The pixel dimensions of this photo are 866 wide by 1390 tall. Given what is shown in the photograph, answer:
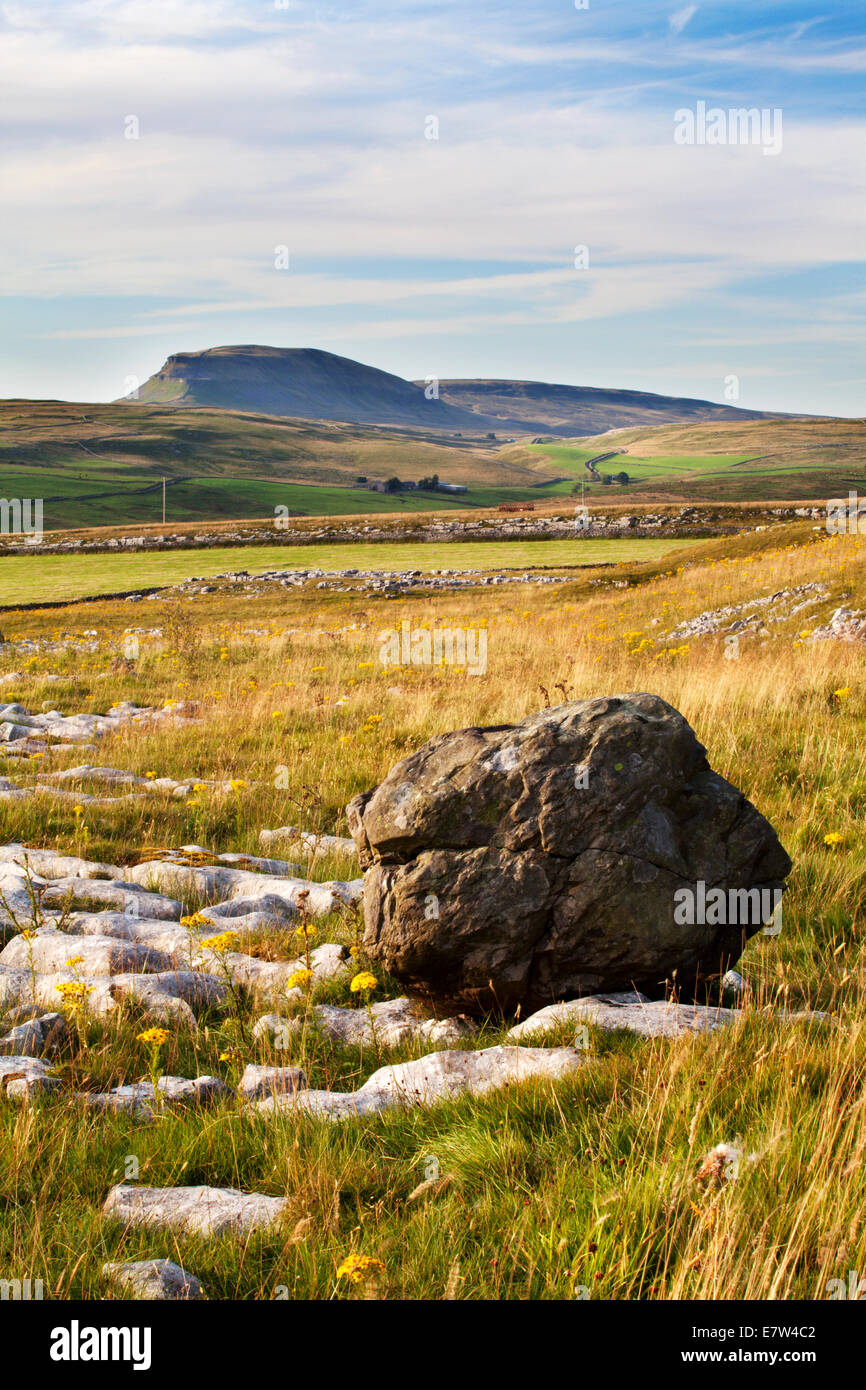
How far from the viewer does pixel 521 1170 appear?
311cm

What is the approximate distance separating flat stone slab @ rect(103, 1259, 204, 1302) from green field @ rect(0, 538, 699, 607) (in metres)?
41.1

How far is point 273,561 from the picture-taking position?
5550 cm

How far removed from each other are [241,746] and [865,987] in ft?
28.1

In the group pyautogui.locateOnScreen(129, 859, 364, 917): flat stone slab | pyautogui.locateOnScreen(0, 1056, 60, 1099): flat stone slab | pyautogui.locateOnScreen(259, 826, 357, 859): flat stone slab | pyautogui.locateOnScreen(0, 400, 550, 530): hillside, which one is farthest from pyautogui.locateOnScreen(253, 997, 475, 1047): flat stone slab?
pyautogui.locateOnScreen(0, 400, 550, 530): hillside

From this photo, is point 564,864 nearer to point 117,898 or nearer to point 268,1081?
point 268,1081

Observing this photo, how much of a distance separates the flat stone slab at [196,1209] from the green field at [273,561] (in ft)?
133

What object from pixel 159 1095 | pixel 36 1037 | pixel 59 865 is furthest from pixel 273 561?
pixel 159 1095

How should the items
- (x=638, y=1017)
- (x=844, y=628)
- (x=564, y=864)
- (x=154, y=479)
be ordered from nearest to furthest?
1. (x=638, y=1017)
2. (x=564, y=864)
3. (x=844, y=628)
4. (x=154, y=479)

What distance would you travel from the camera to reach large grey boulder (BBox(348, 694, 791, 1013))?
4645 millimetres

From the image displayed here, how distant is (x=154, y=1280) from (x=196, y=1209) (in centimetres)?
44

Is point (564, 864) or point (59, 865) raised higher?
point (564, 864)

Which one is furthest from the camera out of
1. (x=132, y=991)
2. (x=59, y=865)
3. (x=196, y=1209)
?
(x=59, y=865)

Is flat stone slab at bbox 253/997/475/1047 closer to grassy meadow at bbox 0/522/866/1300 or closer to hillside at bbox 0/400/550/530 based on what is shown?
grassy meadow at bbox 0/522/866/1300
